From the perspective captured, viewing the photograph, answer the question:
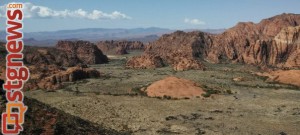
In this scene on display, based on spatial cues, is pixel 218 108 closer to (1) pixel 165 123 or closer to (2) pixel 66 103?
(1) pixel 165 123

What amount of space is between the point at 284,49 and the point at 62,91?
79237mm

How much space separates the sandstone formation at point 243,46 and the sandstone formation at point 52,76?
3296 centimetres

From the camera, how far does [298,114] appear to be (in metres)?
57.5

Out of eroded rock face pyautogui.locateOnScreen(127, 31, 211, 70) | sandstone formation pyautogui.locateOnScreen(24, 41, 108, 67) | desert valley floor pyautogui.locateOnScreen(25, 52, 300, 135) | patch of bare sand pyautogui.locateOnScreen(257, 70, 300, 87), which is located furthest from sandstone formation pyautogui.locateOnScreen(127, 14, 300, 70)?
desert valley floor pyautogui.locateOnScreen(25, 52, 300, 135)

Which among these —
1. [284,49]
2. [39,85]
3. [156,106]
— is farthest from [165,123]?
Answer: [284,49]

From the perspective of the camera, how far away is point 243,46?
146 meters

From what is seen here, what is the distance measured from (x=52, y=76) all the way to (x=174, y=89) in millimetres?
26420

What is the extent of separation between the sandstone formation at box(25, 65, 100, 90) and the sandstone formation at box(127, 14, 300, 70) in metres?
33.0

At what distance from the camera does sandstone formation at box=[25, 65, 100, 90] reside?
256ft

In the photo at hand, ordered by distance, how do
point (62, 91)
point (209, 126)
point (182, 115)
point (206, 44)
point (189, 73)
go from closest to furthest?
point (209, 126) < point (182, 115) < point (62, 91) < point (189, 73) < point (206, 44)

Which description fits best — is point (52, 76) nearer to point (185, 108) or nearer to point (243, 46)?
point (185, 108)

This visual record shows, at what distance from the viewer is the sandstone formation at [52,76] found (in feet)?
256

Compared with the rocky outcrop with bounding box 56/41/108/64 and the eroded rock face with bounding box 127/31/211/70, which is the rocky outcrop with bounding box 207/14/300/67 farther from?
the rocky outcrop with bounding box 56/41/108/64

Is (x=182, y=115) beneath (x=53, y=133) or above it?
beneath
